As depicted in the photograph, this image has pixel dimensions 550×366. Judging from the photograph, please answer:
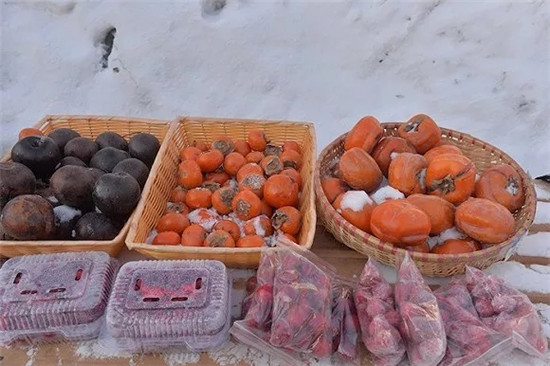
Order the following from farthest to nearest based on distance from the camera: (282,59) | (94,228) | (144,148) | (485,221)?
(282,59) → (144,148) → (94,228) → (485,221)

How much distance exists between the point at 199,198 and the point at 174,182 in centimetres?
19

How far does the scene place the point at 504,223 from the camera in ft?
4.30

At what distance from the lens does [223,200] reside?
157cm

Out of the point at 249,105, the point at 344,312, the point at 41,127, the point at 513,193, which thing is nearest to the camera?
the point at 344,312

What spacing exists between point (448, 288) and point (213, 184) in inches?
33.0

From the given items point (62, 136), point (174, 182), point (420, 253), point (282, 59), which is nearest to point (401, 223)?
point (420, 253)

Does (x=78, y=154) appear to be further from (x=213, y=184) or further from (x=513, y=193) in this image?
(x=513, y=193)

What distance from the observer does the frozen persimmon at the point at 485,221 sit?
4.29 feet

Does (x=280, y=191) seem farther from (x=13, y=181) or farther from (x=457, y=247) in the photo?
(x=13, y=181)

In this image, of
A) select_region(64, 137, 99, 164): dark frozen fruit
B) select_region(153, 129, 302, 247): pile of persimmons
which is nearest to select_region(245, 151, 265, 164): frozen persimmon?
select_region(153, 129, 302, 247): pile of persimmons

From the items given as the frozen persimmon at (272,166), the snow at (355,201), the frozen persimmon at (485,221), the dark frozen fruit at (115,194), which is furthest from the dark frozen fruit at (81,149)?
the frozen persimmon at (485,221)

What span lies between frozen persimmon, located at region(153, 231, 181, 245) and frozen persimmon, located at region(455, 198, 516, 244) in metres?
0.82

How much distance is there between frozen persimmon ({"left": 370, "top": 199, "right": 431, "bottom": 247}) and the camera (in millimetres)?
1273

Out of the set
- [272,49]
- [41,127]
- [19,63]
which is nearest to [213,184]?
[41,127]
